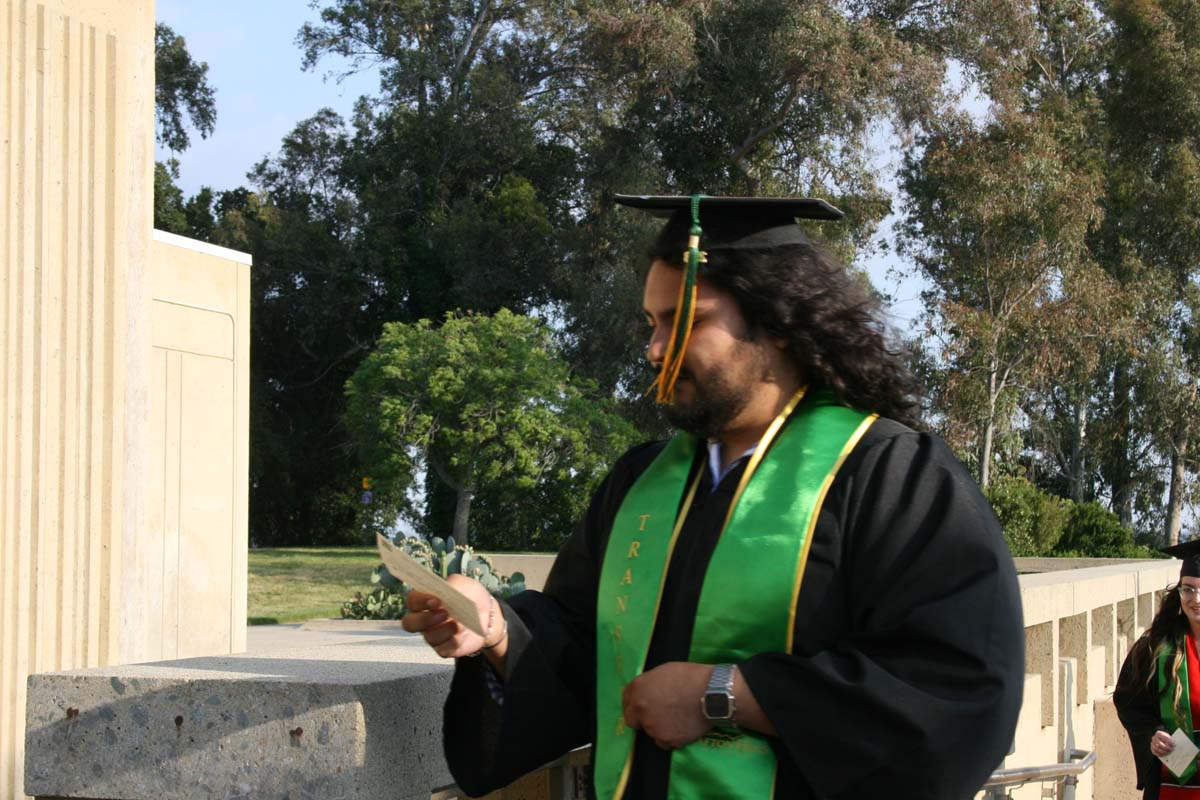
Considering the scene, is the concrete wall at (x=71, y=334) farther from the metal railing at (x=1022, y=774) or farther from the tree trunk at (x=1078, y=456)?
the tree trunk at (x=1078, y=456)

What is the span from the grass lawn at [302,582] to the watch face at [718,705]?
46.0 feet

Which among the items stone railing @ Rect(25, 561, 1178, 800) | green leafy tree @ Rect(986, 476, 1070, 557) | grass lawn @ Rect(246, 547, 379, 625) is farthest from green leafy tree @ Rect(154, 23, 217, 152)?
stone railing @ Rect(25, 561, 1178, 800)

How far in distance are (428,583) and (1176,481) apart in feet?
103

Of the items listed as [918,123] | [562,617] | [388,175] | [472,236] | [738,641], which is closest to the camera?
[738,641]

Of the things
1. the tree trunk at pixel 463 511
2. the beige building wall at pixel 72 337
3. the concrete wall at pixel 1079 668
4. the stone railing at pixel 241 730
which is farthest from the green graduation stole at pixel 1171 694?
the tree trunk at pixel 463 511

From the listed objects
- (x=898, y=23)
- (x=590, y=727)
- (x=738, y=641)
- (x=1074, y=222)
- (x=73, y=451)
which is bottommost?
(x=590, y=727)

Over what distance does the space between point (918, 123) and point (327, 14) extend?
52.6 ft

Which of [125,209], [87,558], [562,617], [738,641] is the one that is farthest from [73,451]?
[738,641]

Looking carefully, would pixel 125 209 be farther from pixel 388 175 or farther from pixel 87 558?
pixel 388 175

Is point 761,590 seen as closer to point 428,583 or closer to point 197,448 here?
point 428,583

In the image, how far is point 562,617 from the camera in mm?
2473

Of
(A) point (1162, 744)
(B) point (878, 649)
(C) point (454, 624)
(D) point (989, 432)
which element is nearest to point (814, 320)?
(B) point (878, 649)

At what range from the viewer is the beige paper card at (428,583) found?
6.14ft

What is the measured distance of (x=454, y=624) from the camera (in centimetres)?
220
